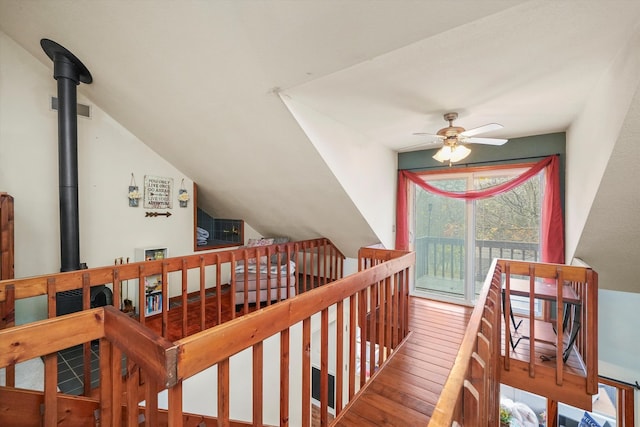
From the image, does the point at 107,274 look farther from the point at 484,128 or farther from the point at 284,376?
the point at 484,128

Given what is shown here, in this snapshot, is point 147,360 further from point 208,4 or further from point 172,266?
point 208,4

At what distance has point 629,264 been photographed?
2707 mm

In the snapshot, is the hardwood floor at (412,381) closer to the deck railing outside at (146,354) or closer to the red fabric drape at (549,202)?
the deck railing outside at (146,354)

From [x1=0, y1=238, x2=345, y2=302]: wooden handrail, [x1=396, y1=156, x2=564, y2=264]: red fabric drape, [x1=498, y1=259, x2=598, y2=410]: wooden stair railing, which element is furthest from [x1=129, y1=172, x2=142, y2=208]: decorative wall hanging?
[x1=396, y1=156, x2=564, y2=264]: red fabric drape

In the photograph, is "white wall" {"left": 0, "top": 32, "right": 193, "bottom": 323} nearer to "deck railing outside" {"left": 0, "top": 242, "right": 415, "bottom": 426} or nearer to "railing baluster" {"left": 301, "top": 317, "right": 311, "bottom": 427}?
"deck railing outside" {"left": 0, "top": 242, "right": 415, "bottom": 426}

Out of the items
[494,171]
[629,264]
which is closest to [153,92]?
[494,171]

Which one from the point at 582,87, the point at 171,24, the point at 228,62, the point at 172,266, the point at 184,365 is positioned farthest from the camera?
the point at 172,266

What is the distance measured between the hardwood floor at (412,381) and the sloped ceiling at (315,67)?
1.63 m

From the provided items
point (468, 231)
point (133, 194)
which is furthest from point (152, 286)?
point (468, 231)

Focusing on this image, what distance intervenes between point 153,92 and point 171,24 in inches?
41.9

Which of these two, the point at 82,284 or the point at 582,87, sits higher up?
the point at 582,87

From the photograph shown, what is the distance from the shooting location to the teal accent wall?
10.9 ft

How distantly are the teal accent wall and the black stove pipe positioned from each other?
447 cm

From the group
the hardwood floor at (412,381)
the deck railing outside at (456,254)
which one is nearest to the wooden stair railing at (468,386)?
the hardwood floor at (412,381)
